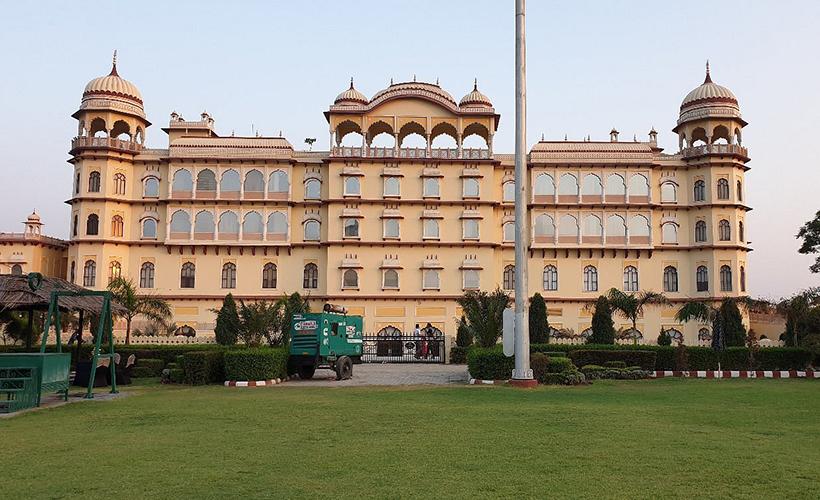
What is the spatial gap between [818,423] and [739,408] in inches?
93.2

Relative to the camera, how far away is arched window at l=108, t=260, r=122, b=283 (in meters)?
42.6

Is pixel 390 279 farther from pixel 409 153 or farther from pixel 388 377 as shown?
pixel 388 377

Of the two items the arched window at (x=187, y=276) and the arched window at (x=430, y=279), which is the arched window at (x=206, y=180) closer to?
the arched window at (x=187, y=276)

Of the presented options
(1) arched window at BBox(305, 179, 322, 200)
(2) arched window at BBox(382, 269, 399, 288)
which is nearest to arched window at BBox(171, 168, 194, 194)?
(1) arched window at BBox(305, 179, 322, 200)

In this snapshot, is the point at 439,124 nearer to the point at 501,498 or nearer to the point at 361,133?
the point at 361,133

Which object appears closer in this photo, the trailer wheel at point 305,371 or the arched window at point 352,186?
the trailer wheel at point 305,371

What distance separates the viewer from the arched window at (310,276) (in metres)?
44.5

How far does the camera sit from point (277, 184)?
4466cm

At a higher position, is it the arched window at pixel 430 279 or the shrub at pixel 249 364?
the arched window at pixel 430 279

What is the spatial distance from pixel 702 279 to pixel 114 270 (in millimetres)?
35415

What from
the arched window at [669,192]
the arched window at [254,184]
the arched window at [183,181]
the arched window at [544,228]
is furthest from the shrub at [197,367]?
the arched window at [669,192]

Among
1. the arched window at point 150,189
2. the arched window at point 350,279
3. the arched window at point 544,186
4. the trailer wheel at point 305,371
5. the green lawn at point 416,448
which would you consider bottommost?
the green lawn at point 416,448

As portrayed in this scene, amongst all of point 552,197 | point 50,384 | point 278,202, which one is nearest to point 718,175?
point 552,197

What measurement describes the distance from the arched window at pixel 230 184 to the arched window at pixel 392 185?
8.96 meters
